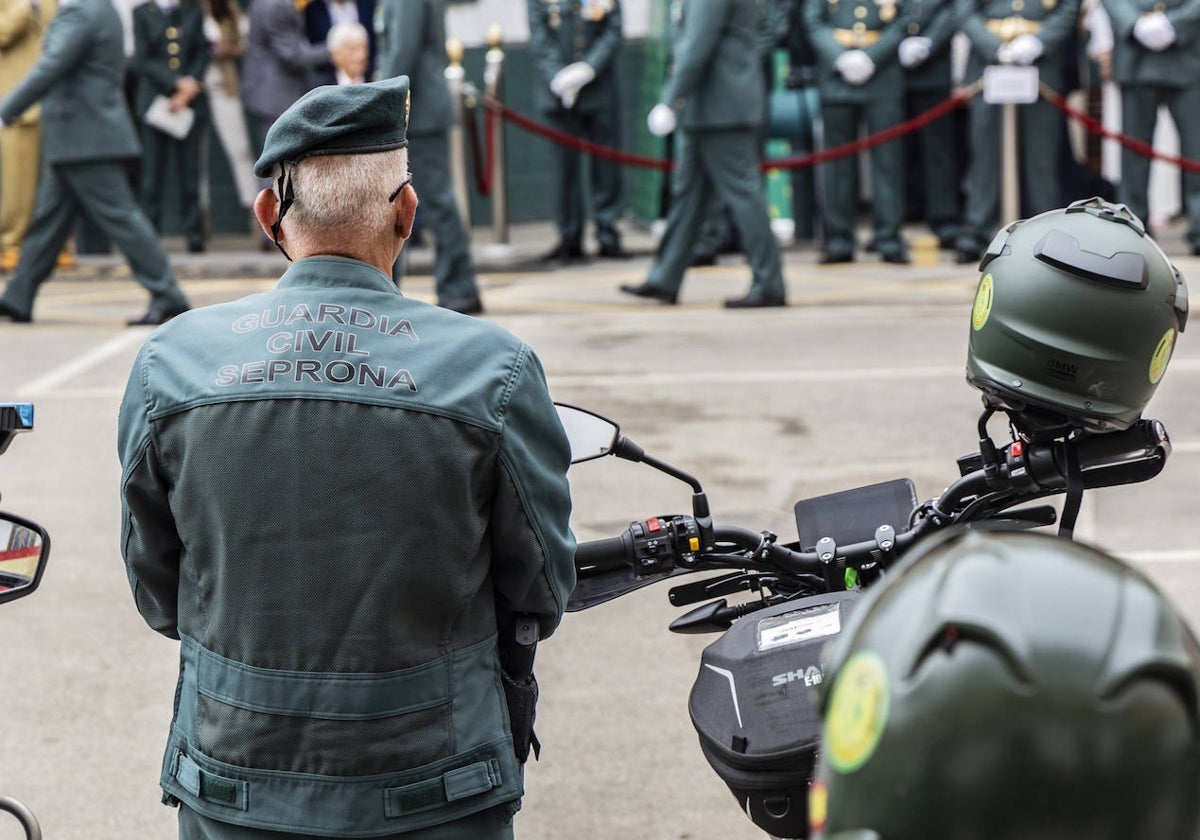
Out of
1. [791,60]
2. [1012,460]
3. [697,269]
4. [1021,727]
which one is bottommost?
[697,269]

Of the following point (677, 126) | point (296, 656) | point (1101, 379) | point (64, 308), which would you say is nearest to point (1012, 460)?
point (1101, 379)

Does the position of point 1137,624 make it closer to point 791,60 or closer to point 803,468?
point 803,468

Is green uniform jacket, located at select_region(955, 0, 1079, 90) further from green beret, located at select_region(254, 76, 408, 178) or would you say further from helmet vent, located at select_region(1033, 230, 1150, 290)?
green beret, located at select_region(254, 76, 408, 178)

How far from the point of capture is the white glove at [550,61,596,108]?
13617mm

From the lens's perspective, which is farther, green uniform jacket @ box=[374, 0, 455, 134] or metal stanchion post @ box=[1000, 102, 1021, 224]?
metal stanchion post @ box=[1000, 102, 1021, 224]

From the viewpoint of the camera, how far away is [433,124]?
10766mm

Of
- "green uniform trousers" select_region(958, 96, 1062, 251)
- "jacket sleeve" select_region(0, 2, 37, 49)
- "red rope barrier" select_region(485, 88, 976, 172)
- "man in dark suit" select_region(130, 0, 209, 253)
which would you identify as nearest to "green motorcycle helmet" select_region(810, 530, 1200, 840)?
"red rope barrier" select_region(485, 88, 976, 172)

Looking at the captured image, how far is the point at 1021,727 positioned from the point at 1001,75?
1173 centimetres

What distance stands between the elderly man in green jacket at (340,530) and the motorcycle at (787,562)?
0.31m

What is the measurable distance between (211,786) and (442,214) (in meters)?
8.63

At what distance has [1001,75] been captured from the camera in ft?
41.2

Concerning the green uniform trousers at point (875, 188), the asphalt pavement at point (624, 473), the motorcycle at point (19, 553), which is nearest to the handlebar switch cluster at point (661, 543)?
the motorcycle at point (19, 553)

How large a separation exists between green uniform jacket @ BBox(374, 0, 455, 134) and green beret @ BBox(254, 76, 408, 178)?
7.95 meters

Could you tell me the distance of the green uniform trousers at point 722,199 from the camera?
35.7 feet
